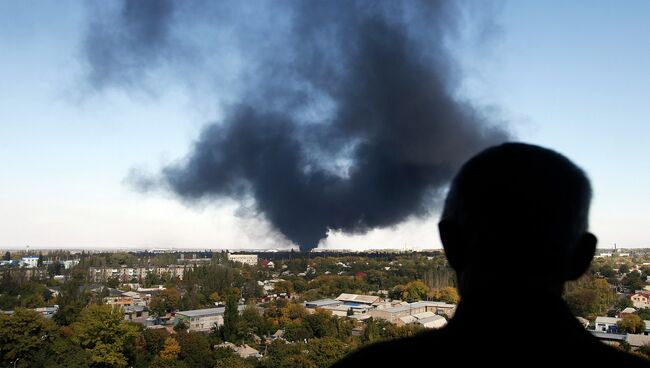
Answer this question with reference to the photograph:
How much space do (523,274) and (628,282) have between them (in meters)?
34.8

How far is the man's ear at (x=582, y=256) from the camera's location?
47cm

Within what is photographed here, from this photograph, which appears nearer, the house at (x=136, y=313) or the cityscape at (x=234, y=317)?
the cityscape at (x=234, y=317)

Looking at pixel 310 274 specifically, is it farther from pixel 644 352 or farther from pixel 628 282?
pixel 644 352

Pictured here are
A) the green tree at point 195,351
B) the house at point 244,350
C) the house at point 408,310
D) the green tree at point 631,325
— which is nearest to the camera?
the green tree at point 195,351

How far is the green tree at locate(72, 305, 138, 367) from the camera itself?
1211cm

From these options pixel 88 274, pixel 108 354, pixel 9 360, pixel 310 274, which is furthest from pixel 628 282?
pixel 88 274

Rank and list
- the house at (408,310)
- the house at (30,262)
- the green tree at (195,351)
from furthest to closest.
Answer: the house at (30,262), the house at (408,310), the green tree at (195,351)

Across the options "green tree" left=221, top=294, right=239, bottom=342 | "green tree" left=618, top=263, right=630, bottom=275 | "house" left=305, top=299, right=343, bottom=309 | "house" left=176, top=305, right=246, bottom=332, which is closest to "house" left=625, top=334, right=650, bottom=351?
"green tree" left=221, top=294, right=239, bottom=342

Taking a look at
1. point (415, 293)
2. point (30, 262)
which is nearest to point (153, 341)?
point (415, 293)

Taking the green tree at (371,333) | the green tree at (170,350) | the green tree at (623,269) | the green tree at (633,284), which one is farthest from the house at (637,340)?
the green tree at (623,269)

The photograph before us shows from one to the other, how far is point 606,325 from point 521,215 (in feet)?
63.0

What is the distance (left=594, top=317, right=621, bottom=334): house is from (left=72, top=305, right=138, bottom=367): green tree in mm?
14348

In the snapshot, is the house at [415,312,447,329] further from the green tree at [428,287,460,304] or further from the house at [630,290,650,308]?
the house at [630,290,650,308]

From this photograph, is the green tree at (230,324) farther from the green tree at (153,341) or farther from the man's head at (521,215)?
the man's head at (521,215)
